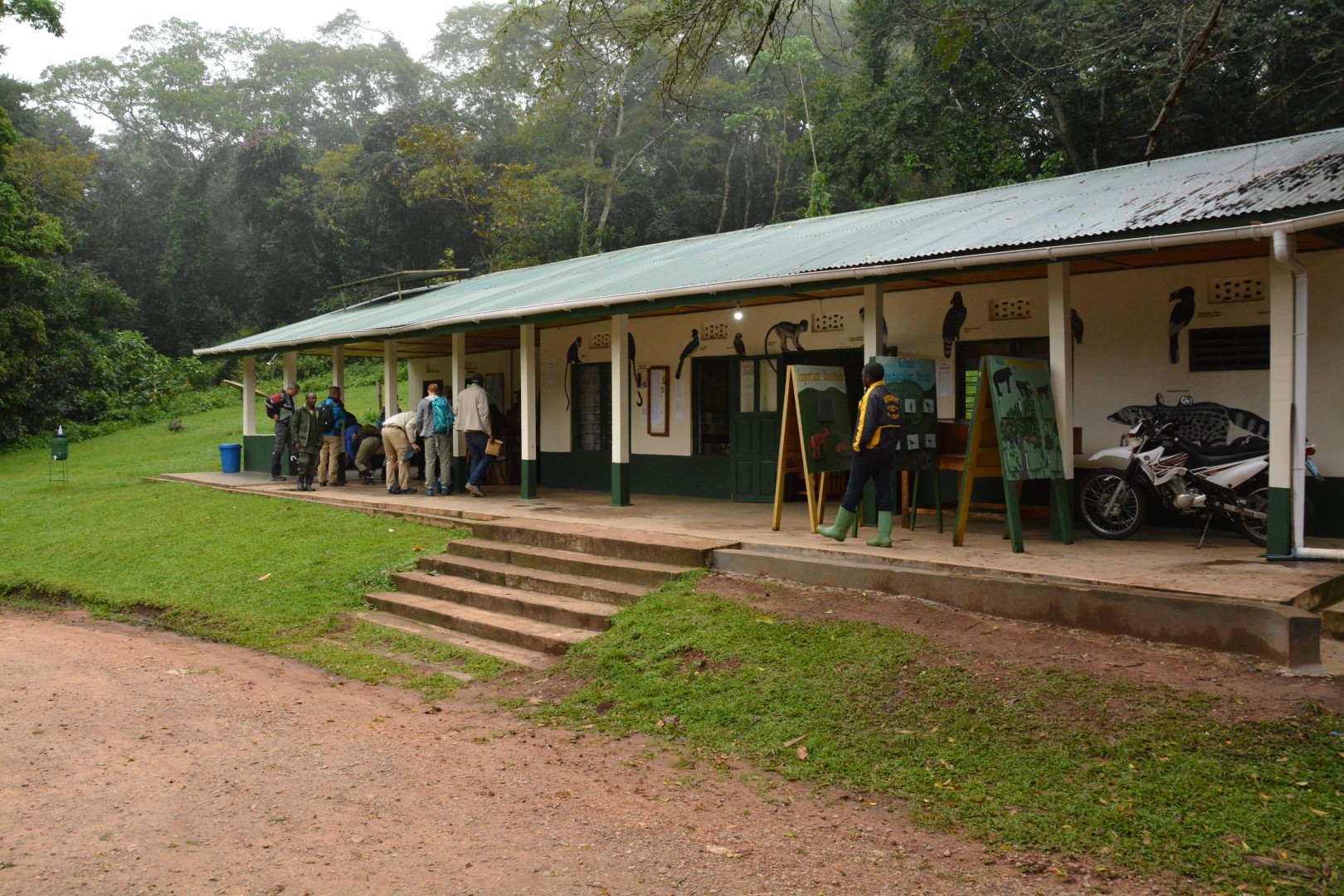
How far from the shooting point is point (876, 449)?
7691 mm

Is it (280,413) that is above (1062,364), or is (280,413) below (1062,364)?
below

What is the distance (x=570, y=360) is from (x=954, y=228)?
280 inches

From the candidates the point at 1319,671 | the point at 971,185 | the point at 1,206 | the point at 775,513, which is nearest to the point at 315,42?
the point at 1,206

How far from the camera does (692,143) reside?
117ft

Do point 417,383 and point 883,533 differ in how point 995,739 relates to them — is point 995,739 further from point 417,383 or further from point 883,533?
point 417,383

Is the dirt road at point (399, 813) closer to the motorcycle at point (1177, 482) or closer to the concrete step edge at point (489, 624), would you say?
the concrete step edge at point (489, 624)

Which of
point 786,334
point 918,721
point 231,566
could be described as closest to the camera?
point 918,721

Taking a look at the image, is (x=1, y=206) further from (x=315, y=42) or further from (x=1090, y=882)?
(x=315, y=42)

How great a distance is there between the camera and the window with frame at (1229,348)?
27.9 ft

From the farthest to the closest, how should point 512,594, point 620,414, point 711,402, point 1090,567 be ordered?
1. point 711,402
2. point 620,414
3. point 512,594
4. point 1090,567

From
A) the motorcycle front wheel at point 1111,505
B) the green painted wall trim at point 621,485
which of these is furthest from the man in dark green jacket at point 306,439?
the motorcycle front wheel at point 1111,505

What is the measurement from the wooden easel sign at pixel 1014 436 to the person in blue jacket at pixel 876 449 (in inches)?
23.0

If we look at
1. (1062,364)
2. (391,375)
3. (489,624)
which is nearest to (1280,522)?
(1062,364)

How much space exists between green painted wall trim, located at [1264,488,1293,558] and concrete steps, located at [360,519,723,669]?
4.10m
